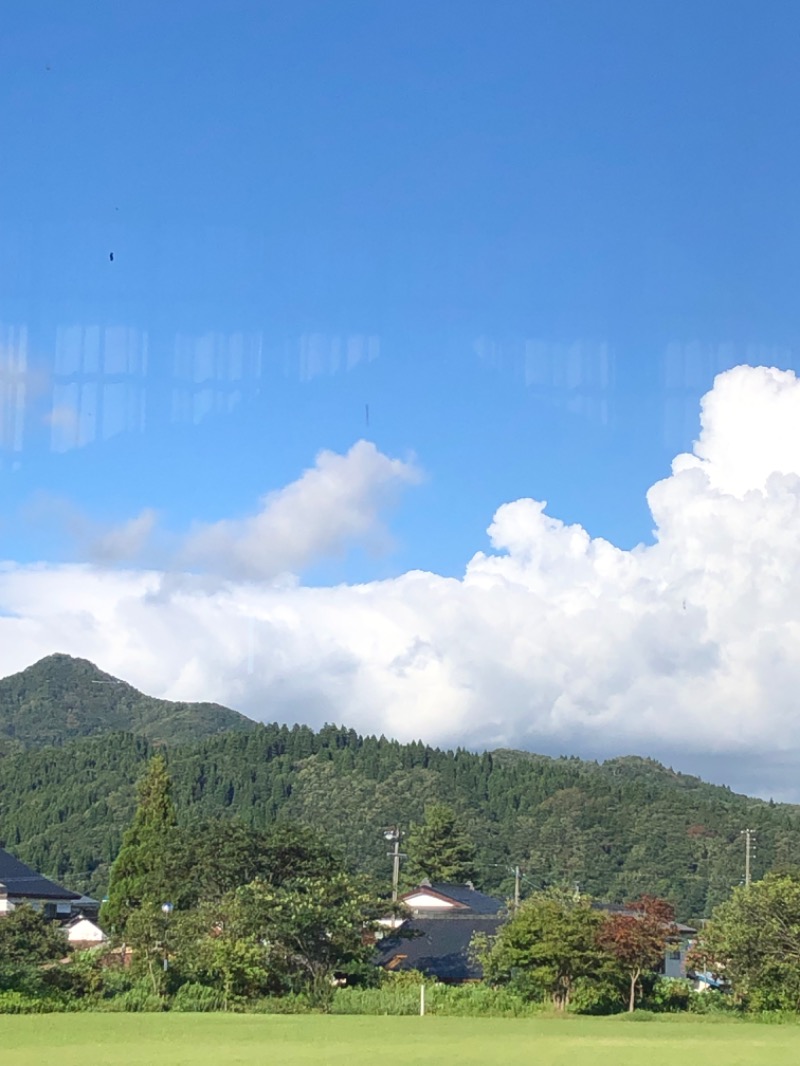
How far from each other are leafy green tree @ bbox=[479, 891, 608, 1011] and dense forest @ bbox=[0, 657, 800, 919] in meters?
41.9

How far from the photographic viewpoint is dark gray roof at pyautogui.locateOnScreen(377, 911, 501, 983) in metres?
42.5

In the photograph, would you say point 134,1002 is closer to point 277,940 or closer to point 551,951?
point 277,940

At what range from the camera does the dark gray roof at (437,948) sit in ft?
139

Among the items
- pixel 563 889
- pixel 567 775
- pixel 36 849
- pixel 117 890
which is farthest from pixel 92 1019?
pixel 567 775

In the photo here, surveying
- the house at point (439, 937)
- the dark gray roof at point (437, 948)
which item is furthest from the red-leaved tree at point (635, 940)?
the dark gray roof at point (437, 948)

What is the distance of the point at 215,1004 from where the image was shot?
111 ft

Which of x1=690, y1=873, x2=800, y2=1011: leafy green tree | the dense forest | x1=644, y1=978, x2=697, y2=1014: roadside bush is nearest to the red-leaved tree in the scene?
x1=644, y1=978, x2=697, y2=1014: roadside bush

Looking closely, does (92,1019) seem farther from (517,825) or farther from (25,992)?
(517,825)

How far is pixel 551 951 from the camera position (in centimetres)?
3406

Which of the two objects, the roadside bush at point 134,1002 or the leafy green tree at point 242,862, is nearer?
the roadside bush at point 134,1002

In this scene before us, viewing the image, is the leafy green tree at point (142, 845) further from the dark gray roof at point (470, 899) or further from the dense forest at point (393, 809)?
the dense forest at point (393, 809)

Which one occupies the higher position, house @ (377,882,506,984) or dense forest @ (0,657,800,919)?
dense forest @ (0,657,800,919)

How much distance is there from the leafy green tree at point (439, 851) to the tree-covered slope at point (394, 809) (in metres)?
6.39

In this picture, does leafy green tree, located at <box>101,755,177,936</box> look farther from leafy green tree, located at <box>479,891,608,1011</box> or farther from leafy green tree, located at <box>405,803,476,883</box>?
leafy green tree, located at <box>405,803,476,883</box>
